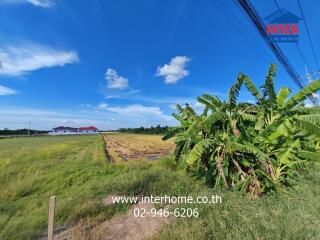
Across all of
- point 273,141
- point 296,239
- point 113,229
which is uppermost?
point 273,141

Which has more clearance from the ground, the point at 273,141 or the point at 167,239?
the point at 273,141

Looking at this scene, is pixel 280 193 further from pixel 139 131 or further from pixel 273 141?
pixel 139 131

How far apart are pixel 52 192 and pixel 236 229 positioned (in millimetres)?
5690

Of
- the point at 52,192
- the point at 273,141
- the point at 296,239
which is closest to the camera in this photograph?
the point at 296,239

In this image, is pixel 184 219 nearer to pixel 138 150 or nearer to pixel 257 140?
pixel 257 140

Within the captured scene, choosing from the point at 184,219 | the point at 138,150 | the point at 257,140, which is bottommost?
the point at 184,219

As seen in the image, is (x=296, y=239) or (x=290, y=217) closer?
(x=296, y=239)

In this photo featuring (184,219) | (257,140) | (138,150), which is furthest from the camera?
(138,150)

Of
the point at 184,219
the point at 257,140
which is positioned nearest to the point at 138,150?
the point at 257,140

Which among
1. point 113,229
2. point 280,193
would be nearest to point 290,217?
point 280,193

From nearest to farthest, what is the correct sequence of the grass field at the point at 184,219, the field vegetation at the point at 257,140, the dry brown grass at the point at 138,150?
the grass field at the point at 184,219
the field vegetation at the point at 257,140
the dry brown grass at the point at 138,150

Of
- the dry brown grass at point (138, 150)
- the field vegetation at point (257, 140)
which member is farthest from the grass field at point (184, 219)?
the dry brown grass at point (138, 150)

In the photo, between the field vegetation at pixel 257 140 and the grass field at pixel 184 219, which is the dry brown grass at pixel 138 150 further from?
the field vegetation at pixel 257 140

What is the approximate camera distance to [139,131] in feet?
329
